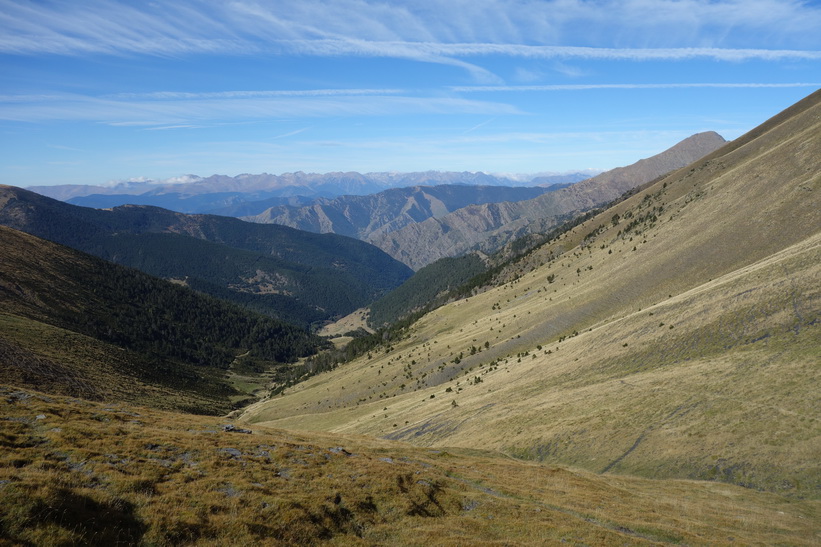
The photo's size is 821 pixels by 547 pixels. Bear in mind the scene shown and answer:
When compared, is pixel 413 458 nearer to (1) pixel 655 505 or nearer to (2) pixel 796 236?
(1) pixel 655 505

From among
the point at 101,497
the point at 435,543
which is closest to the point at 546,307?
the point at 435,543

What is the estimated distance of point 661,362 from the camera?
179 feet

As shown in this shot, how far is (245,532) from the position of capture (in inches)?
671

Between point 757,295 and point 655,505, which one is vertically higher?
point 757,295

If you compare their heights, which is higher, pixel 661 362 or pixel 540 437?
pixel 661 362

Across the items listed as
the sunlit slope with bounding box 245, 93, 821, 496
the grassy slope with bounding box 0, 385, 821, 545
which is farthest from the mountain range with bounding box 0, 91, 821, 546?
the sunlit slope with bounding box 245, 93, 821, 496

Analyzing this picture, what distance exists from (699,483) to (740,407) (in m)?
9.95

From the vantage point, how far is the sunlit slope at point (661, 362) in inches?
1519

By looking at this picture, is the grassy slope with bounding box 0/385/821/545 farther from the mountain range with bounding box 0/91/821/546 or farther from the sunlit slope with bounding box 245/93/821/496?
the sunlit slope with bounding box 245/93/821/496

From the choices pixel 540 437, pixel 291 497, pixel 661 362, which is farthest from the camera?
pixel 661 362

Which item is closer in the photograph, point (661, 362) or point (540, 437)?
point (540, 437)

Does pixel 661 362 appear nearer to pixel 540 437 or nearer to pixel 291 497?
pixel 540 437

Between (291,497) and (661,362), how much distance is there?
51910 mm

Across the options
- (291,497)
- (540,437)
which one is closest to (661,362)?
(540,437)
